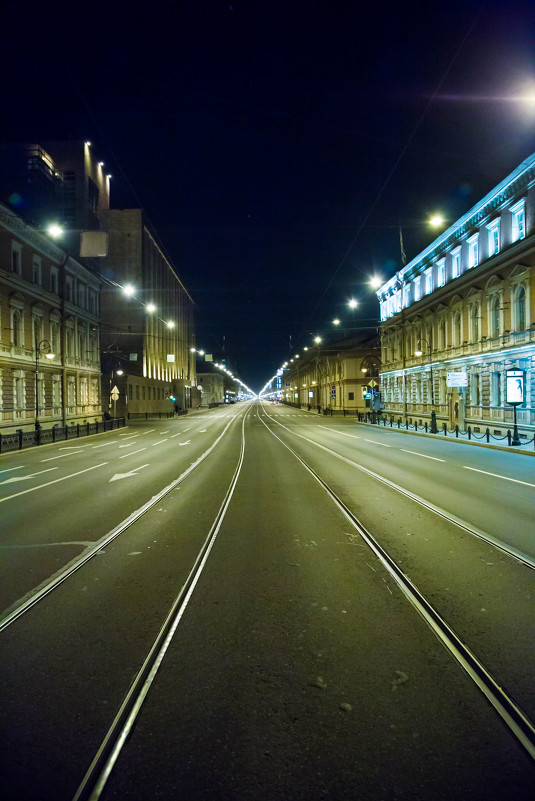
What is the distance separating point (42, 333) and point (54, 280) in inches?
205

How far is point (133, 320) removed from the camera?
68.4 m

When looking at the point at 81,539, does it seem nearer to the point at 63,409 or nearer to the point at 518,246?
the point at 518,246

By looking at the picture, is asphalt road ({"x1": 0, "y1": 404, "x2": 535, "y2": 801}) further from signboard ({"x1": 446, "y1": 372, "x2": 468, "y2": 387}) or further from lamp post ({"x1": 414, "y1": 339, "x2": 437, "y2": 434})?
lamp post ({"x1": 414, "y1": 339, "x2": 437, "y2": 434})

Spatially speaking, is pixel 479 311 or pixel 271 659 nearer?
pixel 271 659

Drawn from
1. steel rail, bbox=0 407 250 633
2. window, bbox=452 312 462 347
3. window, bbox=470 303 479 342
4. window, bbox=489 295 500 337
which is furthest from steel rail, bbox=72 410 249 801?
window, bbox=452 312 462 347

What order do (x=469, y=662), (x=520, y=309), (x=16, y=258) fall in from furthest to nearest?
1. (x=16, y=258)
2. (x=520, y=309)
3. (x=469, y=662)

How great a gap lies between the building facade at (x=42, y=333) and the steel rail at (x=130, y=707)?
25406 mm

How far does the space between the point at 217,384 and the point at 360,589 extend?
156m

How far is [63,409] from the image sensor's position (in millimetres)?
35531

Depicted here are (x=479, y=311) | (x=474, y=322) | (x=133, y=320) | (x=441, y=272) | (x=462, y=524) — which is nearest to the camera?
→ (x=462, y=524)

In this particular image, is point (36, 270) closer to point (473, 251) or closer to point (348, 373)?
point (473, 251)

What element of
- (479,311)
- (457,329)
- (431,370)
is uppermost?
(479,311)

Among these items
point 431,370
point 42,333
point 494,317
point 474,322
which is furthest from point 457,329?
point 42,333

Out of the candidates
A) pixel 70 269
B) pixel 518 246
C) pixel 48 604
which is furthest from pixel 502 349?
pixel 70 269
